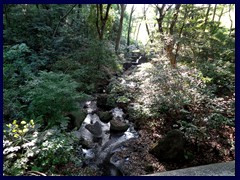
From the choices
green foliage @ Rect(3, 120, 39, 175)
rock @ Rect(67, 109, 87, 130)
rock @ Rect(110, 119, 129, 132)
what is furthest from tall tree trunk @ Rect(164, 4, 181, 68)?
green foliage @ Rect(3, 120, 39, 175)

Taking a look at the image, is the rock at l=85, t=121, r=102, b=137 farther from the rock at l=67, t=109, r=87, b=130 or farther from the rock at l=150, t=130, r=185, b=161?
the rock at l=150, t=130, r=185, b=161

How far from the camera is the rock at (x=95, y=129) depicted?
5930 millimetres

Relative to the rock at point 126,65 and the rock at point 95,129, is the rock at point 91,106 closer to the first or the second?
the rock at point 95,129

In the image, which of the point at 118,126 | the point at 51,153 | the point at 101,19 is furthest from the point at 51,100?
the point at 101,19

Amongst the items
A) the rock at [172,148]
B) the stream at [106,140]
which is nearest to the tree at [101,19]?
the stream at [106,140]

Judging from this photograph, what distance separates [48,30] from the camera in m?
10.1

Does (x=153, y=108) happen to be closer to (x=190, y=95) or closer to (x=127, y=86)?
(x=190, y=95)

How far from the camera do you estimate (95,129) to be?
6.05 meters

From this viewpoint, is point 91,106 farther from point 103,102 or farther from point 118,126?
point 118,126

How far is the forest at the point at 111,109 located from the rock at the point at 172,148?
2 cm

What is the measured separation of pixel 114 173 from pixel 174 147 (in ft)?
4.33

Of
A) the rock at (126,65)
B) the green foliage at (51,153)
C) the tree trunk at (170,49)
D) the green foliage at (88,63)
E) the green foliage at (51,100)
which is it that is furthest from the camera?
the rock at (126,65)

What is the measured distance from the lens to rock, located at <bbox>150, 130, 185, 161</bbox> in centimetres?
441

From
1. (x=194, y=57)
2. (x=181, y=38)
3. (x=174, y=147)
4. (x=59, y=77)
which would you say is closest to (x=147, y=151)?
(x=174, y=147)
